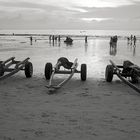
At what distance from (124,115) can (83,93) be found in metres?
2.52

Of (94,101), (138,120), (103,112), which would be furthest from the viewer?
(94,101)

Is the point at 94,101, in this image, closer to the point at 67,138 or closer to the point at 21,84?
the point at 67,138

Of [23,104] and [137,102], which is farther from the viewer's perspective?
[137,102]

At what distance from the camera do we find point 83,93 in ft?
27.9

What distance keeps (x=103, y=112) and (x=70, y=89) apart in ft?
9.55

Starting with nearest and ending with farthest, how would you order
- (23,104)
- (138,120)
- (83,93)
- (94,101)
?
1. (138,120)
2. (23,104)
3. (94,101)
4. (83,93)

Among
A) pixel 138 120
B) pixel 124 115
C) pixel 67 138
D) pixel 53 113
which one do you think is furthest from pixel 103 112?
pixel 67 138

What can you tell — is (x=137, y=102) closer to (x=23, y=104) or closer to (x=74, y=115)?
(x=74, y=115)

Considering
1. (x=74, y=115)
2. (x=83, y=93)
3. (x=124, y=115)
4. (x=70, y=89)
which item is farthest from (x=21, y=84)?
(x=124, y=115)

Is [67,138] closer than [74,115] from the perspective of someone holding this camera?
Yes

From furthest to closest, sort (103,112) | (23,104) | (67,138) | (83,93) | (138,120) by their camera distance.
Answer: (83,93) → (23,104) → (103,112) → (138,120) → (67,138)

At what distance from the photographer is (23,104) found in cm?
700

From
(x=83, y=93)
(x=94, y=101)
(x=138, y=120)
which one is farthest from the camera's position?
(x=83, y=93)

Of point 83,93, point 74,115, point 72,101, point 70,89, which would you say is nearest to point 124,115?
point 74,115
